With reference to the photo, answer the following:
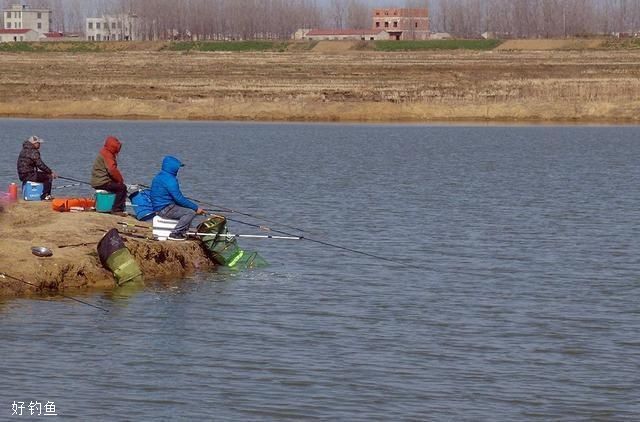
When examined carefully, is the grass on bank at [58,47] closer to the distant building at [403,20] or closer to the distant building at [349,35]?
the distant building at [349,35]

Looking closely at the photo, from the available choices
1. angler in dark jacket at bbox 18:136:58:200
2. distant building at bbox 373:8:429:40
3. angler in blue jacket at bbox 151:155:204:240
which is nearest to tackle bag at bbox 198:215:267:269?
angler in blue jacket at bbox 151:155:204:240

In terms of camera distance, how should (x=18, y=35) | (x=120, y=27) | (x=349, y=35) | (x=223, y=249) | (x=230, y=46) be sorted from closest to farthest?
(x=223, y=249) → (x=230, y=46) → (x=349, y=35) → (x=18, y=35) → (x=120, y=27)

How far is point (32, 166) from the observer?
22.2 meters

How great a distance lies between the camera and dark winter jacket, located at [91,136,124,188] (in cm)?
2081

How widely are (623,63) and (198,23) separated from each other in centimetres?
10918

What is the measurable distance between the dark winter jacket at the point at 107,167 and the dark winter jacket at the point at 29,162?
167cm

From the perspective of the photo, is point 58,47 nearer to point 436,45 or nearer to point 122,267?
point 436,45

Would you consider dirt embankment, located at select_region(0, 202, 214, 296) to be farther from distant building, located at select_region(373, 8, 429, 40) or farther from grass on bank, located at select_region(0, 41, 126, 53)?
distant building, located at select_region(373, 8, 429, 40)

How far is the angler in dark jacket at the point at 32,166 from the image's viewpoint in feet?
72.6

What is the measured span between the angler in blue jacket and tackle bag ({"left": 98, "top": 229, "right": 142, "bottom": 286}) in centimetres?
149

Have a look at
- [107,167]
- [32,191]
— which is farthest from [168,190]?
[32,191]

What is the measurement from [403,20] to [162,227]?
16629 centimetres

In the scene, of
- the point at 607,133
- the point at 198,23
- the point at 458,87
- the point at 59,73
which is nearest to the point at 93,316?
the point at 607,133

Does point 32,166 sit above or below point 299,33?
below
